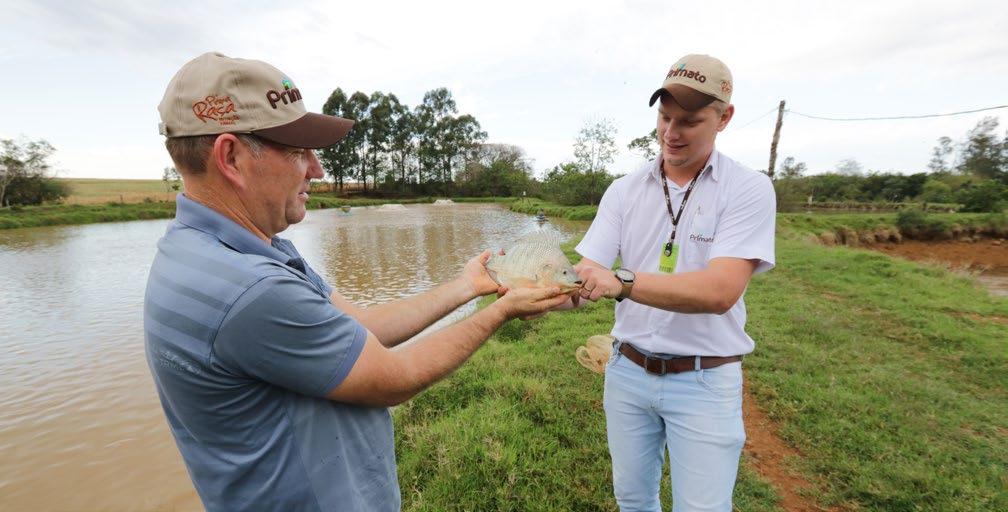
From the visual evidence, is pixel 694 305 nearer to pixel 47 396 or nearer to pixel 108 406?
pixel 108 406

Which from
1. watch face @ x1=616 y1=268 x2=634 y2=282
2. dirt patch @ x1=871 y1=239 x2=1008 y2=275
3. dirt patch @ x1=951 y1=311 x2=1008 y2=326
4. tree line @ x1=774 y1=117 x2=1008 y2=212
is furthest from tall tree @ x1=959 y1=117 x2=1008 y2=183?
watch face @ x1=616 y1=268 x2=634 y2=282

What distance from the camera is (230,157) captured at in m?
1.54

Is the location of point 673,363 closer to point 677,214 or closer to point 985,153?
point 677,214

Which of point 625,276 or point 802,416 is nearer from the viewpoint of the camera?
point 625,276

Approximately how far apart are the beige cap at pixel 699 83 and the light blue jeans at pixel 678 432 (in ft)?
4.44

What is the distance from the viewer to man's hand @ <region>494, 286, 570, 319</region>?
2.12 meters

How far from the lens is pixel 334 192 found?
7369cm

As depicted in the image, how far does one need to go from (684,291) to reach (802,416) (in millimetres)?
4097

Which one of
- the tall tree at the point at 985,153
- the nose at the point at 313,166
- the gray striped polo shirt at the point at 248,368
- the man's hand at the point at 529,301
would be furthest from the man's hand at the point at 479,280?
the tall tree at the point at 985,153

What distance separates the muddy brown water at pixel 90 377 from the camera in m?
5.14

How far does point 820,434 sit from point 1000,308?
8.85 metres

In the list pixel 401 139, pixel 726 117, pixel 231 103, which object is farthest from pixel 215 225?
pixel 401 139

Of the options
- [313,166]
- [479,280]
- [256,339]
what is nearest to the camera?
[256,339]

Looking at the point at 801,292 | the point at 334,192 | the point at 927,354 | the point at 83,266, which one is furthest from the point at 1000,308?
the point at 334,192
